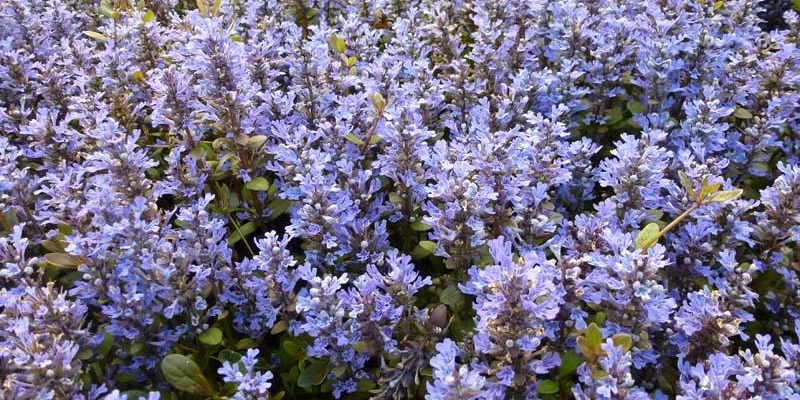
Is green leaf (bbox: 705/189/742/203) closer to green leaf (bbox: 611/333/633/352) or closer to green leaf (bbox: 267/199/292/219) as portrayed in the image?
green leaf (bbox: 611/333/633/352)

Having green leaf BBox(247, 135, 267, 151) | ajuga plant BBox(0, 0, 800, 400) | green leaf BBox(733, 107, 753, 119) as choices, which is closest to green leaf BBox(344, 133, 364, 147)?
ajuga plant BBox(0, 0, 800, 400)

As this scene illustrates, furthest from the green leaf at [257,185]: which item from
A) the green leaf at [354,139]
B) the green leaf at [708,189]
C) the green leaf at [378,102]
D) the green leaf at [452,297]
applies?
the green leaf at [708,189]

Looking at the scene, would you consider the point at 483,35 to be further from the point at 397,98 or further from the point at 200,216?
the point at 200,216

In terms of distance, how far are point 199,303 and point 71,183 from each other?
33.5 inches

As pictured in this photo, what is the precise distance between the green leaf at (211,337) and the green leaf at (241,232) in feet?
1.70

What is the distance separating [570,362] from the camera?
2510 millimetres

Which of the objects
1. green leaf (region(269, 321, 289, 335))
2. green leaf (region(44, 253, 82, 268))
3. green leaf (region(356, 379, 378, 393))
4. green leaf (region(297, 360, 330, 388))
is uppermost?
green leaf (region(44, 253, 82, 268))

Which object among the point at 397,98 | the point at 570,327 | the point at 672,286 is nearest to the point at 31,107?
→ the point at 397,98

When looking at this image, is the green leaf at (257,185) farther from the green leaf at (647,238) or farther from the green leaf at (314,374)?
the green leaf at (647,238)

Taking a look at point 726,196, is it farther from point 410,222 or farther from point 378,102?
point 378,102

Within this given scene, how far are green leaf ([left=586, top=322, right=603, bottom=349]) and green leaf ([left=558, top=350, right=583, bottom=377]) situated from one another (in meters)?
0.36

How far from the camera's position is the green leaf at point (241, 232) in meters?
3.11

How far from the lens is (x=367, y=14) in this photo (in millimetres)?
4598

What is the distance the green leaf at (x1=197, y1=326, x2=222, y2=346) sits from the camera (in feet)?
8.69
